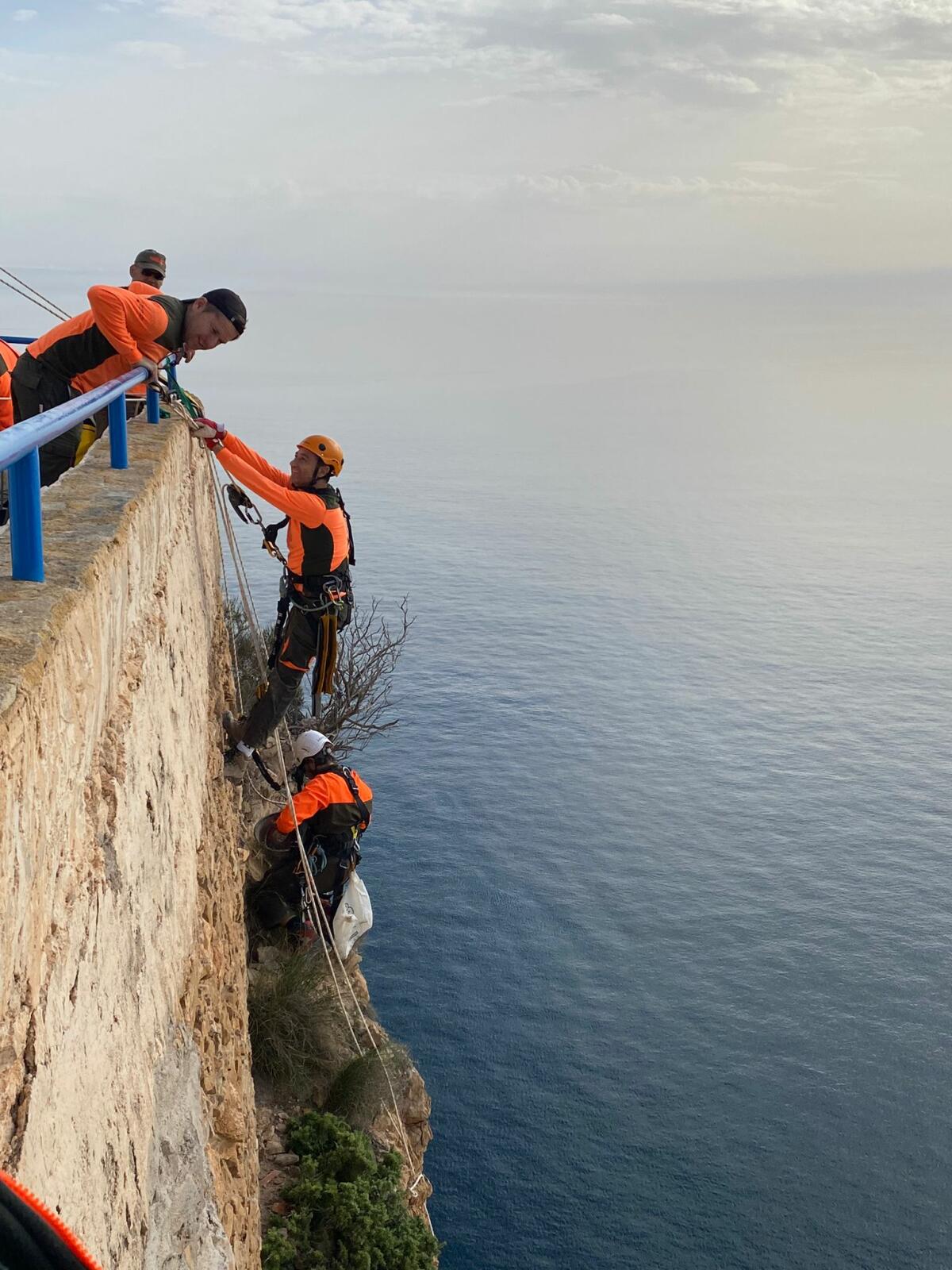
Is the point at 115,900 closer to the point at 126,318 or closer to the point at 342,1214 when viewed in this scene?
the point at 126,318

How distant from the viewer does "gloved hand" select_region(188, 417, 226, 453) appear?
665 centimetres

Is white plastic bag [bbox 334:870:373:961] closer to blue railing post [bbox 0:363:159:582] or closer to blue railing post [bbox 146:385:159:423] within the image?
blue railing post [bbox 146:385:159:423]

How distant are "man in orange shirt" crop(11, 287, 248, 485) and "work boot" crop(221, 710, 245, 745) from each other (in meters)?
2.77

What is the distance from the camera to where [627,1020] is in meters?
32.6

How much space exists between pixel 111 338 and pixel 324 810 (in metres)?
5.34

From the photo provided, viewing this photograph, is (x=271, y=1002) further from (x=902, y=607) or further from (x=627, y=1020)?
(x=902, y=607)

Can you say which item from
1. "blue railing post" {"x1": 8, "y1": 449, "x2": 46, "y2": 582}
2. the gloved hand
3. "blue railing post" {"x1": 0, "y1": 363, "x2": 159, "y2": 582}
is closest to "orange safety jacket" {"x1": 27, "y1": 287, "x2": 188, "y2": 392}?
the gloved hand

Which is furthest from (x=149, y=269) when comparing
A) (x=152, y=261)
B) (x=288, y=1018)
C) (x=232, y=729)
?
(x=288, y=1018)

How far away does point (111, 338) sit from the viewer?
19.8 feet

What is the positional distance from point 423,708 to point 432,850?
14998mm

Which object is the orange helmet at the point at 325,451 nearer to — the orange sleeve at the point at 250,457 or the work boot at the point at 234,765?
the orange sleeve at the point at 250,457

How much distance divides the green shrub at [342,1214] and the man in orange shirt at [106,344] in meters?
5.73

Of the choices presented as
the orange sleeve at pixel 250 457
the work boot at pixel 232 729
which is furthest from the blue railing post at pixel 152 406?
the work boot at pixel 232 729

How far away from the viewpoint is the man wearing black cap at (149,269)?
27.8ft
